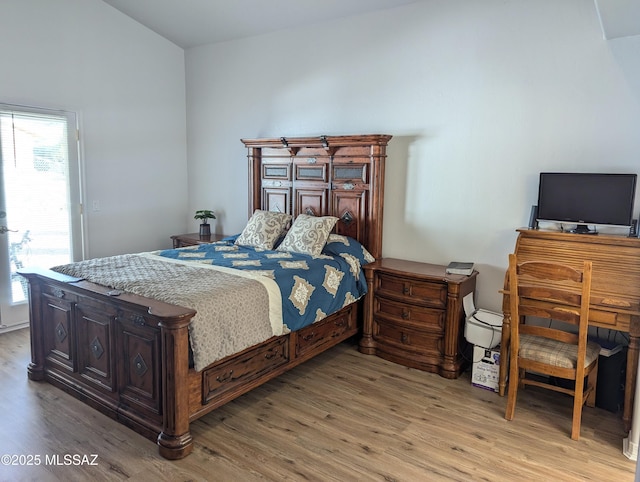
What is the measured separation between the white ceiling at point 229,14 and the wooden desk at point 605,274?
2225mm

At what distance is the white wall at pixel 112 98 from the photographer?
4.14 meters

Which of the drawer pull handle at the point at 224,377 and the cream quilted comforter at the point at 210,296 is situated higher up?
the cream quilted comforter at the point at 210,296

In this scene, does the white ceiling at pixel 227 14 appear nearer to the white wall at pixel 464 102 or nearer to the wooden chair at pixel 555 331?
the white wall at pixel 464 102

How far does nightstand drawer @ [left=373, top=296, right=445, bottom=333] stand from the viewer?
349 cm

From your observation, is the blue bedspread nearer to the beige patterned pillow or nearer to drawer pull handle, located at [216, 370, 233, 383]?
the beige patterned pillow

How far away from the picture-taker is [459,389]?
129 inches

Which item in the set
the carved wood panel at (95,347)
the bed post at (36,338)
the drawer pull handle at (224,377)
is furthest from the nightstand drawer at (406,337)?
the bed post at (36,338)

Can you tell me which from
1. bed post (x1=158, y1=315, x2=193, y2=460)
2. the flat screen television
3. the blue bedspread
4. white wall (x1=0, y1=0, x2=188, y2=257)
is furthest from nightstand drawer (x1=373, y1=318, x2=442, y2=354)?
white wall (x1=0, y1=0, x2=188, y2=257)

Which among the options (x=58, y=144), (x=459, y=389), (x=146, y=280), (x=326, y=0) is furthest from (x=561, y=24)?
(x=58, y=144)

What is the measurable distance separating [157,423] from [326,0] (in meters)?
3.46

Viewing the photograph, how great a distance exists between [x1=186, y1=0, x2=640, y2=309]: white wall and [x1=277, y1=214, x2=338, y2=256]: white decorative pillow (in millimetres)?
619

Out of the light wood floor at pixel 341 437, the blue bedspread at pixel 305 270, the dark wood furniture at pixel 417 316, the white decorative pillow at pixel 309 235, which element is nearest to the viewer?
the light wood floor at pixel 341 437

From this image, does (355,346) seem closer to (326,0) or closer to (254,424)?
(254,424)

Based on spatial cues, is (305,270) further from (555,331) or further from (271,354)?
(555,331)
